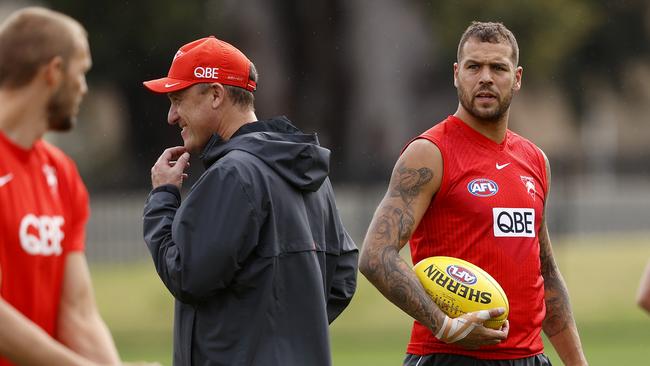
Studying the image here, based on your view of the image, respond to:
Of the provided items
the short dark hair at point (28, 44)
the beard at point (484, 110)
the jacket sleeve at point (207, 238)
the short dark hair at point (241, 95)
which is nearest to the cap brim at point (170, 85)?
the short dark hair at point (241, 95)

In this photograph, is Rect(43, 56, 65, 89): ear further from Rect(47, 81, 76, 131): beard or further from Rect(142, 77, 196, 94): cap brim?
Rect(142, 77, 196, 94): cap brim

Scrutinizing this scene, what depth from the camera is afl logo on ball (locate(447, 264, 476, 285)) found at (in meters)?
6.26

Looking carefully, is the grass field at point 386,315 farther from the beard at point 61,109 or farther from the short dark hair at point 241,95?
the beard at point 61,109

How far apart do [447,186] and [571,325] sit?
1.13 m

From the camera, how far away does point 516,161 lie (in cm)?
673

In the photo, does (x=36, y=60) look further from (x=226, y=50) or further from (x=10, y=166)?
(x=226, y=50)

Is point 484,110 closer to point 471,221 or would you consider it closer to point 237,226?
point 471,221

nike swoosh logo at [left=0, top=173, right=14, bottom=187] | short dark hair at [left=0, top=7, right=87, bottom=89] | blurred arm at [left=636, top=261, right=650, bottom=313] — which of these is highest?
short dark hair at [left=0, top=7, right=87, bottom=89]

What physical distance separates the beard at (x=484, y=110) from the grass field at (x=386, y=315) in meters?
9.70

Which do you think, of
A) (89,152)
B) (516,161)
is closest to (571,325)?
(516,161)

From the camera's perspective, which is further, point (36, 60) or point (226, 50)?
point (226, 50)

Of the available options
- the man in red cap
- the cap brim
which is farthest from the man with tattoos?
the cap brim

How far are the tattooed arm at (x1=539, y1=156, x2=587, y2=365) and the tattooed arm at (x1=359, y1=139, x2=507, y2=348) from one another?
79 centimetres

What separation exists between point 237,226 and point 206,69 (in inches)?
31.8
